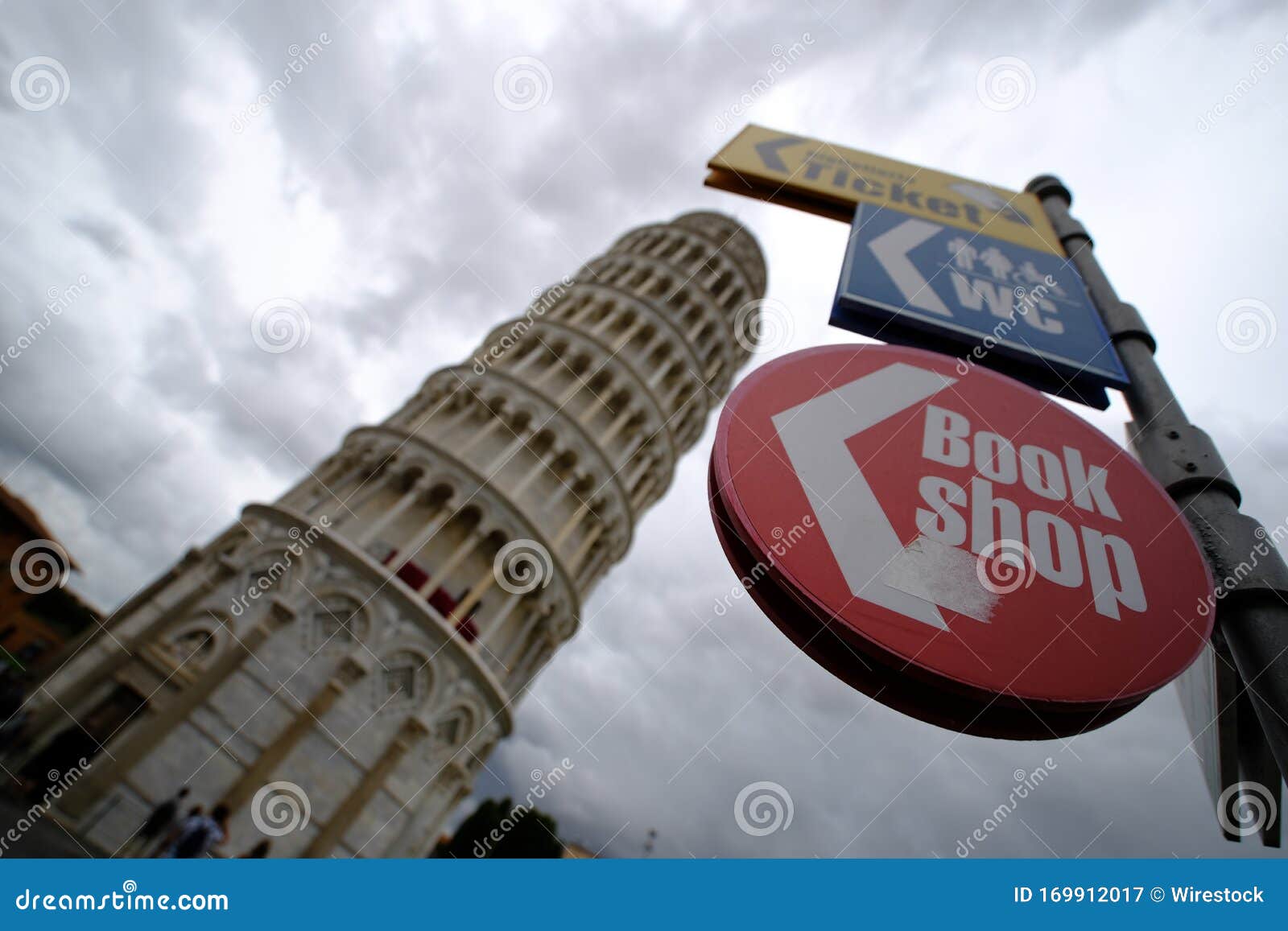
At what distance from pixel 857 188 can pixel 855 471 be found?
414cm

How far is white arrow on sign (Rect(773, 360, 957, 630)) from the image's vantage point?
310 centimetres

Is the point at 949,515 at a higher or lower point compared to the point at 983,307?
lower

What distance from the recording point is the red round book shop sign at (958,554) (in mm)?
2961

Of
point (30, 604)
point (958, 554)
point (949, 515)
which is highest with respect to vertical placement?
point (949, 515)

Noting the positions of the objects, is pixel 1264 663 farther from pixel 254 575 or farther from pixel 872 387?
pixel 254 575

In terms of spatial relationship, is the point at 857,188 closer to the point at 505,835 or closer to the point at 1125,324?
the point at 1125,324

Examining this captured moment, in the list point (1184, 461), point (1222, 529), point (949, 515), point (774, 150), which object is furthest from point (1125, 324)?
point (774, 150)

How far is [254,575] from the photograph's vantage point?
46.9ft

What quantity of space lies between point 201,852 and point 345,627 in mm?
4855

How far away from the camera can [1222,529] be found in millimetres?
3146

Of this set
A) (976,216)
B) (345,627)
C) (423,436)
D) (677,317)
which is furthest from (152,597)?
(677,317)

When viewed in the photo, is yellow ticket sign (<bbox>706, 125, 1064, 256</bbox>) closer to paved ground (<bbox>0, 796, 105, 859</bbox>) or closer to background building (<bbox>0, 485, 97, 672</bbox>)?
paved ground (<bbox>0, 796, 105, 859</bbox>)

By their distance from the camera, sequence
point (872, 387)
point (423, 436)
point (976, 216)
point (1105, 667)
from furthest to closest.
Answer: point (423, 436)
point (976, 216)
point (872, 387)
point (1105, 667)

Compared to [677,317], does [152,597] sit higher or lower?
lower
